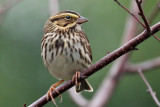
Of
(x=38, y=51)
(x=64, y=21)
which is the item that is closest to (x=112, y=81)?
(x=64, y=21)

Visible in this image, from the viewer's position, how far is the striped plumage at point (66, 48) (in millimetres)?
4492

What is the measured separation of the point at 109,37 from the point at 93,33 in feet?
2.00

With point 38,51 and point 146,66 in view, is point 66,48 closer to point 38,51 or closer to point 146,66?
point 146,66

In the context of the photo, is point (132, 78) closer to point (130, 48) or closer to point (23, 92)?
point (23, 92)

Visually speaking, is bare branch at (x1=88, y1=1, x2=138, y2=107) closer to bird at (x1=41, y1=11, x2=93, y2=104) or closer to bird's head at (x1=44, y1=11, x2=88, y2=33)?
bird at (x1=41, y1=11, x2=93, y2=104)

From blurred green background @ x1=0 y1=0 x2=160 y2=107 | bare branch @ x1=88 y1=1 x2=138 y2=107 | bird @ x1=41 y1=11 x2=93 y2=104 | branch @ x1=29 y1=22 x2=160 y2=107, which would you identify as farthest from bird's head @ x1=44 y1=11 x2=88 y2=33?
blurred green background @ x1=0 y1=0 x2=160 y2=107

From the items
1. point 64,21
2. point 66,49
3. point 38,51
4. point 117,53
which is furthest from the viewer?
point 38,51

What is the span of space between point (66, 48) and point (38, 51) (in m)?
3.80

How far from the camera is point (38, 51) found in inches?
324

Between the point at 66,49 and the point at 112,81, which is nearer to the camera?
the point at 66,49

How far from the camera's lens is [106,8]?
794 centimetres

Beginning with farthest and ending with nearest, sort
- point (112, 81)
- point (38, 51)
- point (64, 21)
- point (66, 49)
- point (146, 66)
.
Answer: point (38, 51) → point (112, 81) → point (146, 66) → point (64, 21) → point (66, 49)

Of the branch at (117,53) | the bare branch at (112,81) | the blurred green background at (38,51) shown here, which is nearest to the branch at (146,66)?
the bare branch at (112,81)

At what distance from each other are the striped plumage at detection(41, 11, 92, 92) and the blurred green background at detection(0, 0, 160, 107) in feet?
7.68
